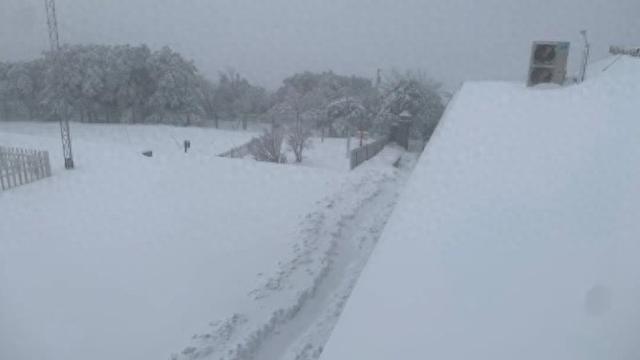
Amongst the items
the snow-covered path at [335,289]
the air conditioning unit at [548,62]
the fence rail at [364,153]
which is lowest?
the snow-covered path at [335,289]

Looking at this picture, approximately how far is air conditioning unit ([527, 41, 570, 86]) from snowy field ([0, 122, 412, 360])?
3123 mm

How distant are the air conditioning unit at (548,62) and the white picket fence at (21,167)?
8.56 m

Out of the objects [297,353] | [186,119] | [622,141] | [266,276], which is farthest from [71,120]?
[622,141]

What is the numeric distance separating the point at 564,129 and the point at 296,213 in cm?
419

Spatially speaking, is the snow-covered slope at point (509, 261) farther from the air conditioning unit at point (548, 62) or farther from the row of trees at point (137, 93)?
the row of trees at point (137, 93)

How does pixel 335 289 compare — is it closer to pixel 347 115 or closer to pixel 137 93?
pixel 347 115

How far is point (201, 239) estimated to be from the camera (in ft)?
19.7

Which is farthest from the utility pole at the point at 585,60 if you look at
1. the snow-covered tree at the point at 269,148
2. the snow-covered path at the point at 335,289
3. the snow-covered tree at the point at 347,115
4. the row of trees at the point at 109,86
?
the row of trees at the point at 109,86

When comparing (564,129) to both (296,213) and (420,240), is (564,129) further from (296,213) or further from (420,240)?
(296,213)

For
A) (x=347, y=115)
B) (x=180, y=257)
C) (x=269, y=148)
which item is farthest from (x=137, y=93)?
(x=180, y=257)

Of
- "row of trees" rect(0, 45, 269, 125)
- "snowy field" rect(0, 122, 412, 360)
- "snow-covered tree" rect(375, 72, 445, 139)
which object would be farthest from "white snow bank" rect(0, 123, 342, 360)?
"row of trees" rect(0, 45, 269, 125)

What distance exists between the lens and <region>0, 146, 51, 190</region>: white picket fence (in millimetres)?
7832

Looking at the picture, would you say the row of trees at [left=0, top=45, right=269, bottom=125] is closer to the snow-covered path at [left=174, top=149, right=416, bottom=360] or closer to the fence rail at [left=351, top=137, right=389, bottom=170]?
the fence rail at [left=351, top=137, right=389, bottom=170]

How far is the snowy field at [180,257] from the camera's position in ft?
13.2
